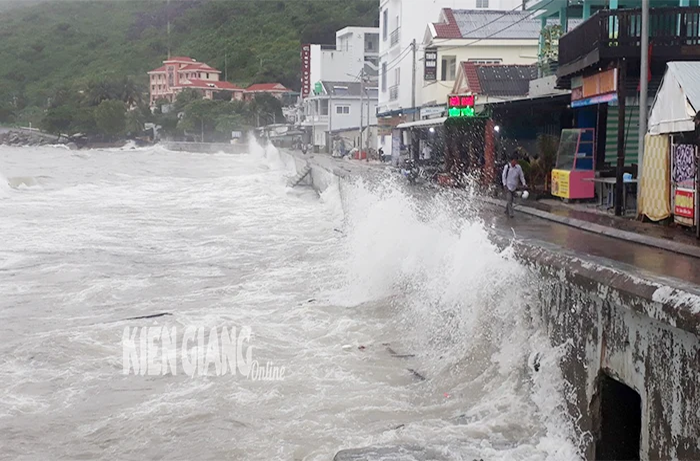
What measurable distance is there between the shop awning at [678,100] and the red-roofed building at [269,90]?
10812 centimetres

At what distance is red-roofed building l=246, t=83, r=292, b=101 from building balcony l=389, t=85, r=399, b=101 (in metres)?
68.9

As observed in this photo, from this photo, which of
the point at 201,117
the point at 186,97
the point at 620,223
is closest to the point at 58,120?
the point at 186,97

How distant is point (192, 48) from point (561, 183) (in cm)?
16470

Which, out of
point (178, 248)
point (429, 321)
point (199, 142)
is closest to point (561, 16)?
point (178, 248)

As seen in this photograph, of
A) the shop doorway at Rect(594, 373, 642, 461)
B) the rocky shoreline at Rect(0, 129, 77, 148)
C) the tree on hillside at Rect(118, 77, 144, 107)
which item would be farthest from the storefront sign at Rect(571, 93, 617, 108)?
the tree on hillside at Rect(118, 77, 144, 107)

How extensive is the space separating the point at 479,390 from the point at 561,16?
19.8 meters

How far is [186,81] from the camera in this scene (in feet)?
463

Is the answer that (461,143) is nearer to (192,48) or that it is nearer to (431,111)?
(431,111)

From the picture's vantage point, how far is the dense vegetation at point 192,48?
5428 inches

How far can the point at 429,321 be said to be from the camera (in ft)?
41.6

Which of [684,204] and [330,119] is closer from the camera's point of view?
[684,204]

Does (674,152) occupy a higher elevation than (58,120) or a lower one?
lower

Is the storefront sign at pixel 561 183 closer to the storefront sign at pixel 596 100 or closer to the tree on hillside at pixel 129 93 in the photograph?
the storefront sign at pixel 596 100

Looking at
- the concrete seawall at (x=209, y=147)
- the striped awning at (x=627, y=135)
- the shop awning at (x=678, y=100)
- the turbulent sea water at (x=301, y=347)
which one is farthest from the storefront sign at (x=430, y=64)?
the concrete seawall at (x=209, y=147)
